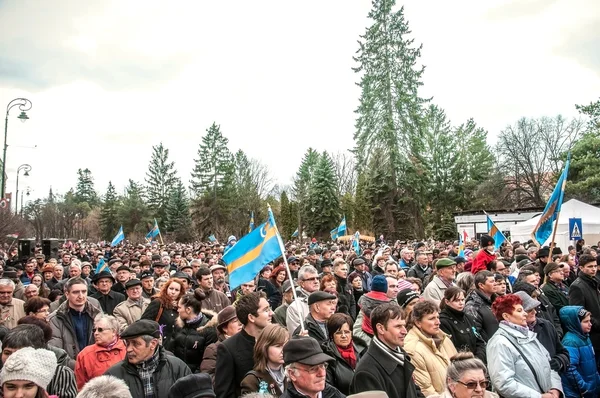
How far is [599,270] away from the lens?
8.77m

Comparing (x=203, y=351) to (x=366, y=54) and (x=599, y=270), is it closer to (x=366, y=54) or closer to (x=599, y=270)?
(x=599, y=270)

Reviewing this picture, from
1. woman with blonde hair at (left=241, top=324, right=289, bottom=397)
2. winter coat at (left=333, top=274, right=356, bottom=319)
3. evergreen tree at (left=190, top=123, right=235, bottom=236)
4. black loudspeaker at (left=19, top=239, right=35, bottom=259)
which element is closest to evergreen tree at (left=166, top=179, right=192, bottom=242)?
evergreen tree at (left=190, top=123, right=235, bottom=236)

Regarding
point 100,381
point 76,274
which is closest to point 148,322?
point 100,381

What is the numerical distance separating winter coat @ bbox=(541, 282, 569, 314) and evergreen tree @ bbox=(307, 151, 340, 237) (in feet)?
161

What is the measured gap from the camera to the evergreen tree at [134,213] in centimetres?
6944

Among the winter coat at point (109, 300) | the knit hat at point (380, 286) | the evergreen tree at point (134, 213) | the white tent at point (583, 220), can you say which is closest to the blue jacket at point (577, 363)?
the knit hat at point (380, 286)

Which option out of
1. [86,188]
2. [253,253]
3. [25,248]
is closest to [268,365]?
[253,253]

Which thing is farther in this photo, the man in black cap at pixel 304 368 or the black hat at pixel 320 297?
the black hat at pixel 320 297

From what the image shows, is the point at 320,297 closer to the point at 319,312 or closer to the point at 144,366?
the point at 319,312

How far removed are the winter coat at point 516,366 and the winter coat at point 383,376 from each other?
119 centimetres

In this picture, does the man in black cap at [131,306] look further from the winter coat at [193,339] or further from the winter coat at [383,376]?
the winter coat at [383,376]

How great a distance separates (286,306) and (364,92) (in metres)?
40.5

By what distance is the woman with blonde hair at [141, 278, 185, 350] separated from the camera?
253 inches

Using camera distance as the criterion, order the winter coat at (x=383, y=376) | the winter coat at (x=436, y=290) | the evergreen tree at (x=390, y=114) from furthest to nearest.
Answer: the evergreen tree at (x=390, y=114), the winter coat at (x=436, y=290), the winter coat at (x=383, y=376)
